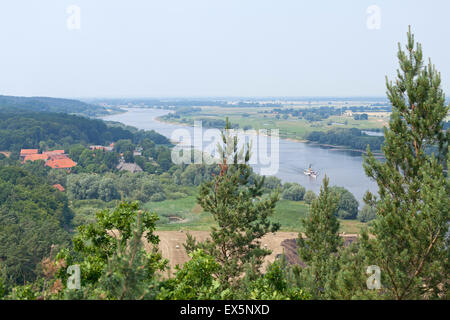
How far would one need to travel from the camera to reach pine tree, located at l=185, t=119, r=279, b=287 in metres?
11.7

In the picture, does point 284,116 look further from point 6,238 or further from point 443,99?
point 443,99

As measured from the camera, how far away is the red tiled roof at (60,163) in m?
52.1

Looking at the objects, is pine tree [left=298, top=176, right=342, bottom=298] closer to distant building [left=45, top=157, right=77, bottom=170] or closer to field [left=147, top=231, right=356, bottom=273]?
field [left=147, top=231, right=356, bottom=273]

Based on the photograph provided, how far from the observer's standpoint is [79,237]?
707cm

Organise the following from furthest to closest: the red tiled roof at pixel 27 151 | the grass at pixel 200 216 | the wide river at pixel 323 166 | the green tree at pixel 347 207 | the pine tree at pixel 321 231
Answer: the red tiled roof at pixel 27 151, the wide river at pixel 323 166, the green tree at pixel 347 207, the grass at pixel 200 216, the pine tree at pixel 321 231

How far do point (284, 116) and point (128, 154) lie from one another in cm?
7339

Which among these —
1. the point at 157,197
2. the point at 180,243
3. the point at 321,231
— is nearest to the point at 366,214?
the point at 180,243

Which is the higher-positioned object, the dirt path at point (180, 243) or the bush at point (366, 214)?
the dirt path at point (180, 243)

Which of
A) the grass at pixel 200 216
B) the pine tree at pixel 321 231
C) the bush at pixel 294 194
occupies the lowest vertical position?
the grass at pixel 200 216

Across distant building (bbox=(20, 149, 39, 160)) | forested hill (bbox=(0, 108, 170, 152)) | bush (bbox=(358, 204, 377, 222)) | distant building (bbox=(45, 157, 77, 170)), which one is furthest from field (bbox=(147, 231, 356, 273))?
forested hill (bbox=(0, 108, 170, 152))

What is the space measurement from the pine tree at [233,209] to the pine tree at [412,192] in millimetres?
3945

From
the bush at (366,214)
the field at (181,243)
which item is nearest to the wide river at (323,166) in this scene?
the bush at (366,214)

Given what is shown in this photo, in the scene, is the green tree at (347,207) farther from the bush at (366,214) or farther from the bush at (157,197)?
the bush at (157,197)

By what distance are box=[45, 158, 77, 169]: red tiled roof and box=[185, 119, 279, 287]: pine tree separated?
45214 millimetres
